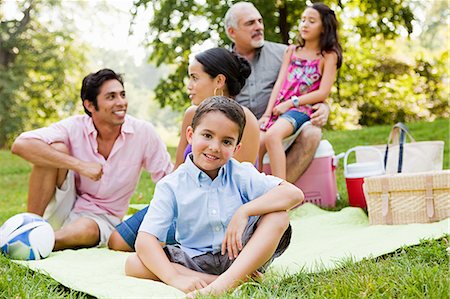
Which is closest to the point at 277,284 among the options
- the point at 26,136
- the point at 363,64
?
the point at 26,136

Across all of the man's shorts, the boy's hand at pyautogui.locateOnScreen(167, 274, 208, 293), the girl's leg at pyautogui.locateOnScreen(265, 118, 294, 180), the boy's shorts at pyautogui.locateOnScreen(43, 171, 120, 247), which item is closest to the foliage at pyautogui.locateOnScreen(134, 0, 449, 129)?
the girl's leg at pyautogui.locateOnScreen(265, 118, 294, 180)

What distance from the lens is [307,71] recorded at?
5047 millimetres

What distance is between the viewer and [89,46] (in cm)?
2283

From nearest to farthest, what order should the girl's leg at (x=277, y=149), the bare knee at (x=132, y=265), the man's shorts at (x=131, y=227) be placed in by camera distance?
the bare knee at (x=132, y=265) → the man's shorts at (x=131, y=227) → the girl's leg at (x=277, y=149)

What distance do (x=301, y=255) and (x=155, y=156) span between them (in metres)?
1.37

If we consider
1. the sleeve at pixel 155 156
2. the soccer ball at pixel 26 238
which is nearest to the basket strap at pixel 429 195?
the sleeve at pixel 155 156

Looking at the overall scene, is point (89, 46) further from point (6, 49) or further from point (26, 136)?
point (26, 136)

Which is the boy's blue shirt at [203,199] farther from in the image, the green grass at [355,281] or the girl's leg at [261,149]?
the girl's leg at [261,149]

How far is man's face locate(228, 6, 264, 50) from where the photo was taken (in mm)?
4949

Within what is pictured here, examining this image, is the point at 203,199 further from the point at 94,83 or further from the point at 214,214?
the point at 94,83

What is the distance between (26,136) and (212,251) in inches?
70.7

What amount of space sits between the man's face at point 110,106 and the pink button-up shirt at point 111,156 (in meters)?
0.07

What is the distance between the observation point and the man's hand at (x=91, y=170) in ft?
12.5

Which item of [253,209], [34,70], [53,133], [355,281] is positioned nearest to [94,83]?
[53,133]
